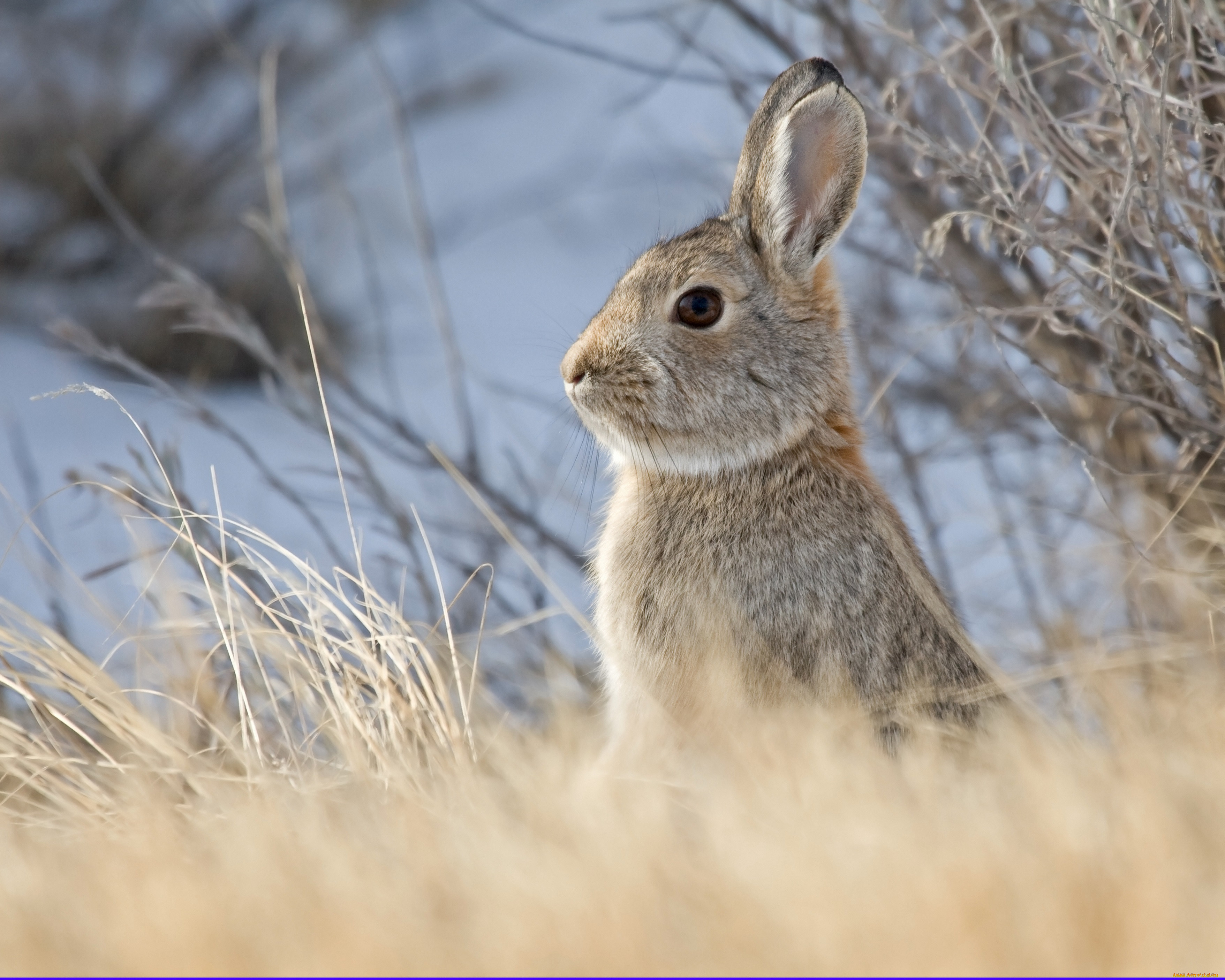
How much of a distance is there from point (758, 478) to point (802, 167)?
2.69 ft

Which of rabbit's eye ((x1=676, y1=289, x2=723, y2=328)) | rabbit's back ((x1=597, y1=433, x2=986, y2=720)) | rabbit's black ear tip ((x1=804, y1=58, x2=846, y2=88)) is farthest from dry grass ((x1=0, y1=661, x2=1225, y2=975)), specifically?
rabbit's black ear tip ((x1=804, y1=58, x2=846, y2=88))

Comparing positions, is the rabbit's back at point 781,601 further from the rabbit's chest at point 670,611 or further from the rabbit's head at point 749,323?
the rabbit's head at point 749,323

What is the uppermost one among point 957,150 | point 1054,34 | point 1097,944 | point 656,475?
point 1054,34

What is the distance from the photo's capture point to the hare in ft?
8.97

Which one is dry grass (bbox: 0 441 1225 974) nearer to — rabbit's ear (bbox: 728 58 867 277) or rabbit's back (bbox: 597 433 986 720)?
rabbit's back (bbox: 597 433 986 720)

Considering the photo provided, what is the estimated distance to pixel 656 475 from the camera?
3156mm

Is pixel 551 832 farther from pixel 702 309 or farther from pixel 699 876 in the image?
pixel 702 309

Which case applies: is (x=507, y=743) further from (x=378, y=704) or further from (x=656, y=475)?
(x=656, y=475)

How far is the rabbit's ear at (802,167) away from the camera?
3109 mm

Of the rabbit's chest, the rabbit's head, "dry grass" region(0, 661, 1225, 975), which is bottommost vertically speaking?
"dry grass" region(0, 661, 1225, 975)

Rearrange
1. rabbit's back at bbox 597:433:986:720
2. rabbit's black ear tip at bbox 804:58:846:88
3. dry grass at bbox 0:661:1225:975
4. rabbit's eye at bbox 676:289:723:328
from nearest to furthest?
dry grass at bbox 0:661:1225:975 → rabbit's back at bbox 597:433:986:720 → rabbit's black ear tip at bbox 804:58:846:88 → rabbit's eye at bbox 676:289:723:328

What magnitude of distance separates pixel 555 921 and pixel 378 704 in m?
1.30

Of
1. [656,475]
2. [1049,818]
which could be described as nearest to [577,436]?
[656,475]

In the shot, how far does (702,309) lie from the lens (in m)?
3.22
